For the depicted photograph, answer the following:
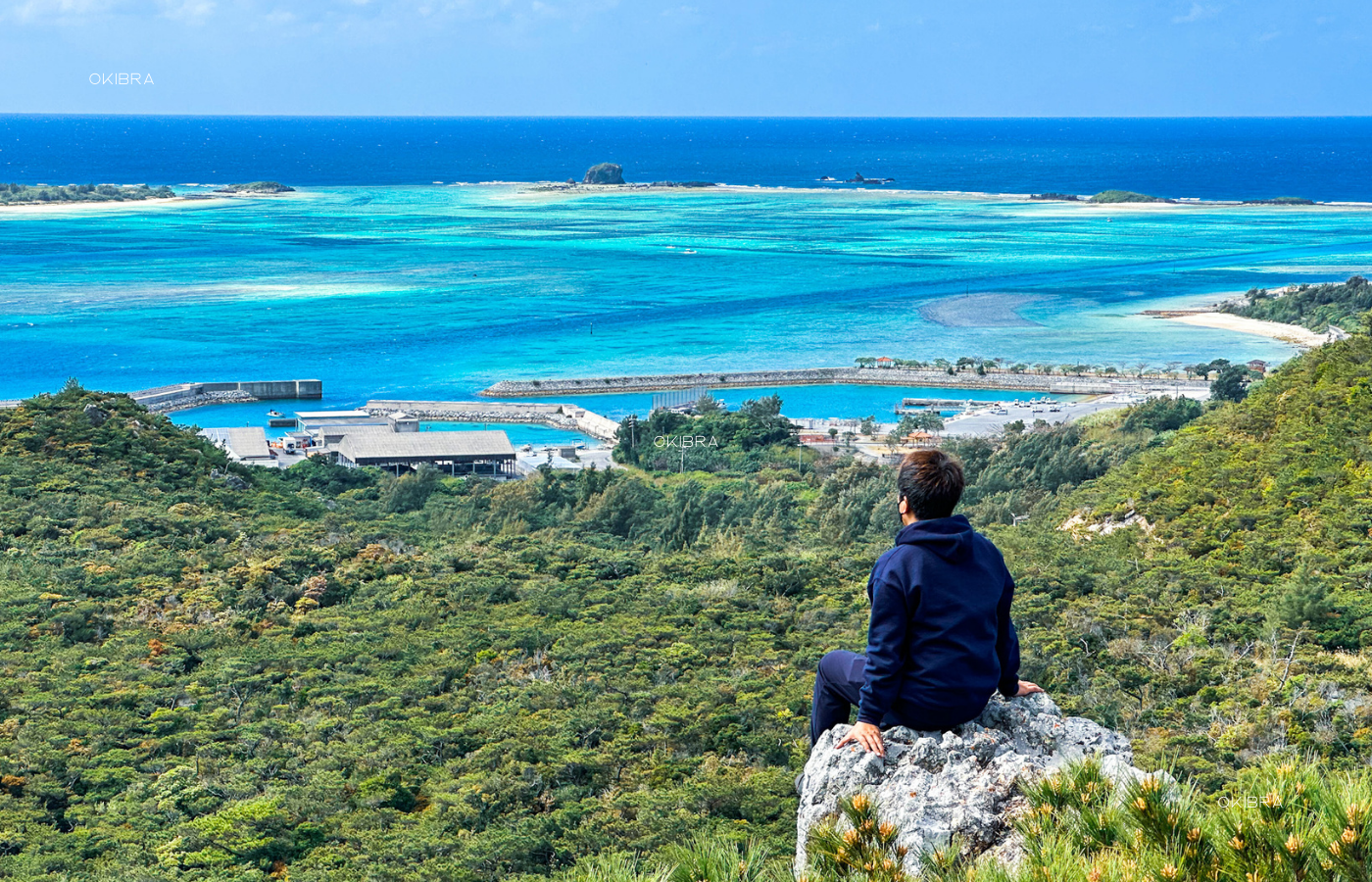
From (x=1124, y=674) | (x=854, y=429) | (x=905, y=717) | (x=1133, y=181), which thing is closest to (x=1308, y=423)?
(x=1124, y=674)

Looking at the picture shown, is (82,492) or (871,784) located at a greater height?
(871,784)

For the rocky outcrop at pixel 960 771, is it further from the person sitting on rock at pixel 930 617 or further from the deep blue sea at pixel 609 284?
the deep blue sea at pixel 609 284

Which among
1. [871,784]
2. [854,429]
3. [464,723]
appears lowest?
[854,429]

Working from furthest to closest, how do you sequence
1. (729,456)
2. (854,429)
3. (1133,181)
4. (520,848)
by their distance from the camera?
1. (1133,181)
2. (854,429)
3. (729,456)
4. (520,848)

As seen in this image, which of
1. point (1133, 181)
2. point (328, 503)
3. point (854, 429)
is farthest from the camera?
point (1133, 181)

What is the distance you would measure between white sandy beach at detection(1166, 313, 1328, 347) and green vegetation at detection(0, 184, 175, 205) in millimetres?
114320

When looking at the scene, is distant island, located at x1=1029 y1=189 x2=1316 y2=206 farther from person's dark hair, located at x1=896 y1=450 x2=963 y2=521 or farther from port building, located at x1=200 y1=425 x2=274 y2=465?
person's dark hair, located at x1=896 y1=450 x2=963 y2=521

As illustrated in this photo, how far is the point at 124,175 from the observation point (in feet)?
582

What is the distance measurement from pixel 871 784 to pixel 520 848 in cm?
440

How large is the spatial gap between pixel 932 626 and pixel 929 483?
0.58 meters

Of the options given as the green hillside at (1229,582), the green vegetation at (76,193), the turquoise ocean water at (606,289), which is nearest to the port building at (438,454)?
the turquoise ocean water at (606,289)

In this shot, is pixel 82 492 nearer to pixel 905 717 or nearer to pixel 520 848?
pixel 520 848

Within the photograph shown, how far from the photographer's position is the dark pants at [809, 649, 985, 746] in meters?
5.41

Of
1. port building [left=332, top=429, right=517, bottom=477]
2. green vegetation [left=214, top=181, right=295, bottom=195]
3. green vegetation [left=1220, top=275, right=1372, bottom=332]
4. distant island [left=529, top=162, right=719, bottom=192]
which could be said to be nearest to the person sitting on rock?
port building [left=332, top=429, right=517, bottom=477]
